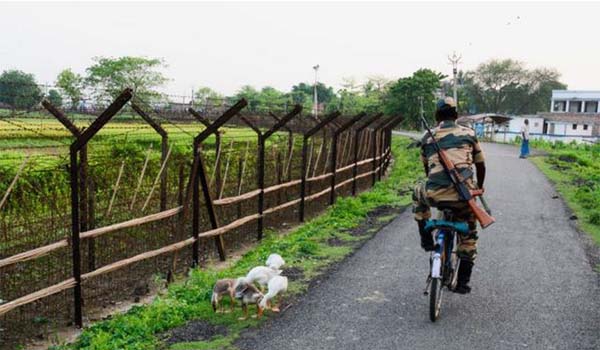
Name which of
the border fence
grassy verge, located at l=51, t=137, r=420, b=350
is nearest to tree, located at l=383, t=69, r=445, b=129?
the border fence

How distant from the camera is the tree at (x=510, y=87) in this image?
76812 mm

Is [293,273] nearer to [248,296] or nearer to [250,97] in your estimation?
[248,296]

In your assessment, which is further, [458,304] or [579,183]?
[579,183]

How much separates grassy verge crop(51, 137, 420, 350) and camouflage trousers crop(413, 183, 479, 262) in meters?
1.58

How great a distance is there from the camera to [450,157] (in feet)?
17.6

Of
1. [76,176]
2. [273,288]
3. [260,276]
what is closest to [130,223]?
[76,176]

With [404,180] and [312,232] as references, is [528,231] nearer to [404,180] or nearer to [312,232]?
[312,232]

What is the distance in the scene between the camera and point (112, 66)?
44.2 meters

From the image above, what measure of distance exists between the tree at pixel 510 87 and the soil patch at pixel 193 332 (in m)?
77.3

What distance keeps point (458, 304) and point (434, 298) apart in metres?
0.79

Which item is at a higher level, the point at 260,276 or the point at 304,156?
the point at 304,156

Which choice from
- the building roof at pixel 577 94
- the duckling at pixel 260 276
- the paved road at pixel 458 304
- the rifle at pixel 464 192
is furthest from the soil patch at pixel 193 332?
the building roof at pixel 577 94

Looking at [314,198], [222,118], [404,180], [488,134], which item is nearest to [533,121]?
[488,134]

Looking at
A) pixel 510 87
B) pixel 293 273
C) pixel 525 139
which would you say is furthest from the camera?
pixel 510 87
